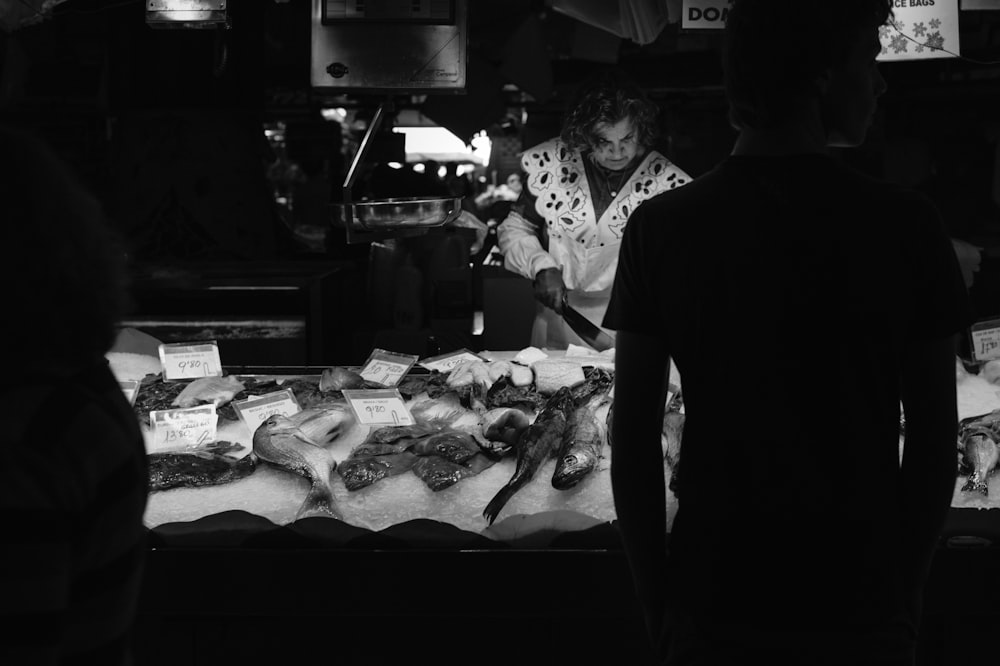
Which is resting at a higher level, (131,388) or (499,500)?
(131,388)

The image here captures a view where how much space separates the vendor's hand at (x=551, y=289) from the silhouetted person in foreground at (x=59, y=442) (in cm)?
257

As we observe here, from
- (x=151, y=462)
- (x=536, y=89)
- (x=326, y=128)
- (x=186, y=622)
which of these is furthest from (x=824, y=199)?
(x=326, y=128)

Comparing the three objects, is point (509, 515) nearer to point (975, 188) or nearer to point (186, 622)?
point (186, 622)

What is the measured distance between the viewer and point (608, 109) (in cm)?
361

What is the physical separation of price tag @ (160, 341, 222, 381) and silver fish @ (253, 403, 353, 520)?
56cm

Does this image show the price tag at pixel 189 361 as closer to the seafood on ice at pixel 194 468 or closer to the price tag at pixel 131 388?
the price tag at pixel 131 388

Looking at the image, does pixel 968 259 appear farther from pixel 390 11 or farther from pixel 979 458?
pixel 390 11

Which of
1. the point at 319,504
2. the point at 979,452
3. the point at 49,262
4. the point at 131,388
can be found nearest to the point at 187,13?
the point at 131,388

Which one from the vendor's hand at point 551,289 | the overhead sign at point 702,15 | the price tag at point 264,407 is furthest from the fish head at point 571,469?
the overhead sign at point 702,15

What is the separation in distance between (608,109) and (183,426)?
206 centimetres

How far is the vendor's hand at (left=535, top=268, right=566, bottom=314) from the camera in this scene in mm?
3449

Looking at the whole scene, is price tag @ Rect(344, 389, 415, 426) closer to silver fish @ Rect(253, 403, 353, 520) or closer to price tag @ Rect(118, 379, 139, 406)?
silver fish @ Rect(253, 403, 353, 520)

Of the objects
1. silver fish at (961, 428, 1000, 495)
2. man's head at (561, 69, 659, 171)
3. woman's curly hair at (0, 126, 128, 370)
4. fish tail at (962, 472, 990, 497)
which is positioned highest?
man's head at (561, 69, 659, 171)

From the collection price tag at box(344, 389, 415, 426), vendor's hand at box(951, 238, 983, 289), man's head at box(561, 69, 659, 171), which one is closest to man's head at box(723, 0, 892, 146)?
price tag at box(344, 389, 415, 426)
